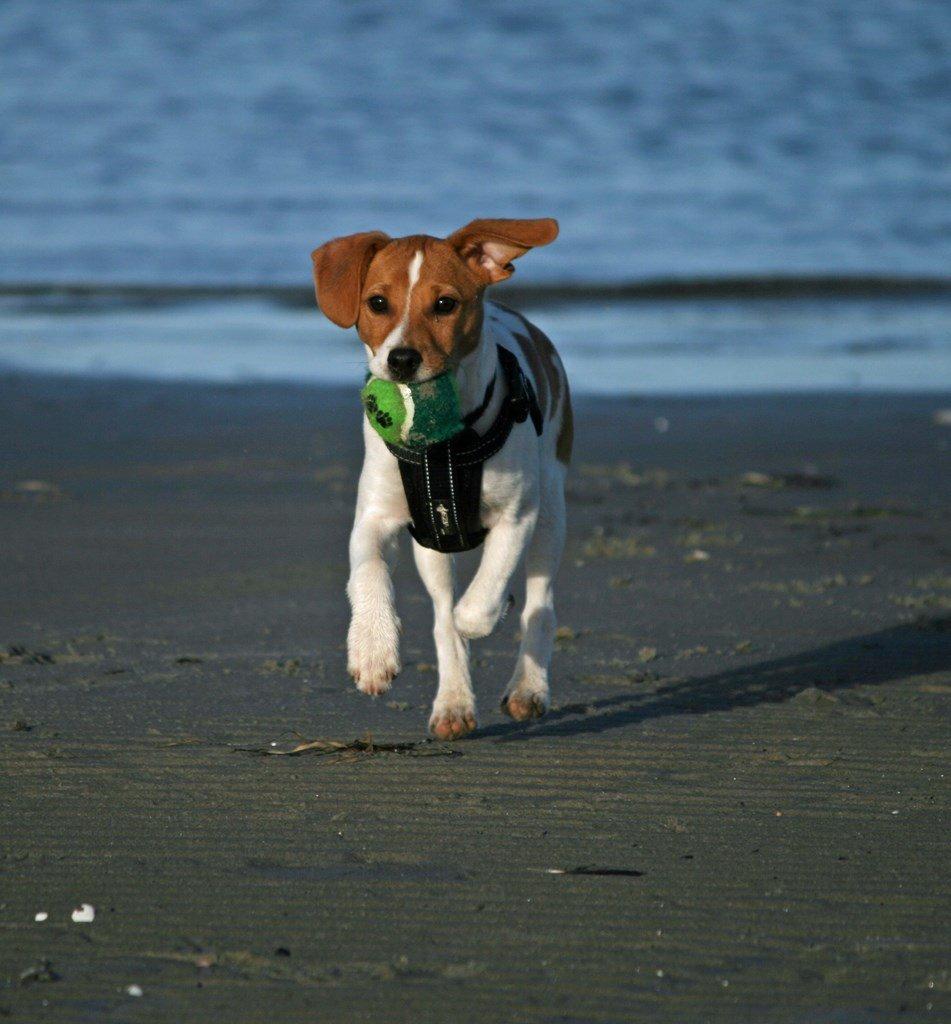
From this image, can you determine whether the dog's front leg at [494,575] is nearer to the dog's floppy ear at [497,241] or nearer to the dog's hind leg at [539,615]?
the dog's hind leg at [539,615]

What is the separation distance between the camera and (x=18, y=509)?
28.7 ft

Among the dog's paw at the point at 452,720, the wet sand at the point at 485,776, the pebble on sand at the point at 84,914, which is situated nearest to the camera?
the wet sand at the point at 485,776

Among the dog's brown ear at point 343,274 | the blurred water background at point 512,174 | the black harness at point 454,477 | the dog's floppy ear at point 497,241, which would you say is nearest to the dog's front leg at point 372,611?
the black harness at point 454,477

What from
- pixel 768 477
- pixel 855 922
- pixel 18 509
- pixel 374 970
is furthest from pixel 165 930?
pixel 768 477

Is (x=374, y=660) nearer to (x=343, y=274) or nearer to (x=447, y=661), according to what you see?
(x=447, y=661)

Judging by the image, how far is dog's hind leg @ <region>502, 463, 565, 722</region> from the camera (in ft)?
17.5

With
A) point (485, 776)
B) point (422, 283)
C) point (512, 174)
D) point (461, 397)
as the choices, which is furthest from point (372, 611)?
point (512, 174)

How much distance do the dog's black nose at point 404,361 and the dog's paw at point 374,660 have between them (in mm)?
722

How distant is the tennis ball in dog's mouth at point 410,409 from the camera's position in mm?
5008

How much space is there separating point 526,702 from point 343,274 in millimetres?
1387

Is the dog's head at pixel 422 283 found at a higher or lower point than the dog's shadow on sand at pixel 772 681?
higher

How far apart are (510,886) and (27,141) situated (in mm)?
29554

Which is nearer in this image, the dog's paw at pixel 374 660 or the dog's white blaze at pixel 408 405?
the dog's paw at pixel 374 660

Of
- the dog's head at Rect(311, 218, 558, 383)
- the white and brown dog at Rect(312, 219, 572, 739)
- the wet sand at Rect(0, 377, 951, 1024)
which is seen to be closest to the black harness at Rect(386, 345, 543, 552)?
the white and brown dog at Rect(312, 219, 572, 739)
